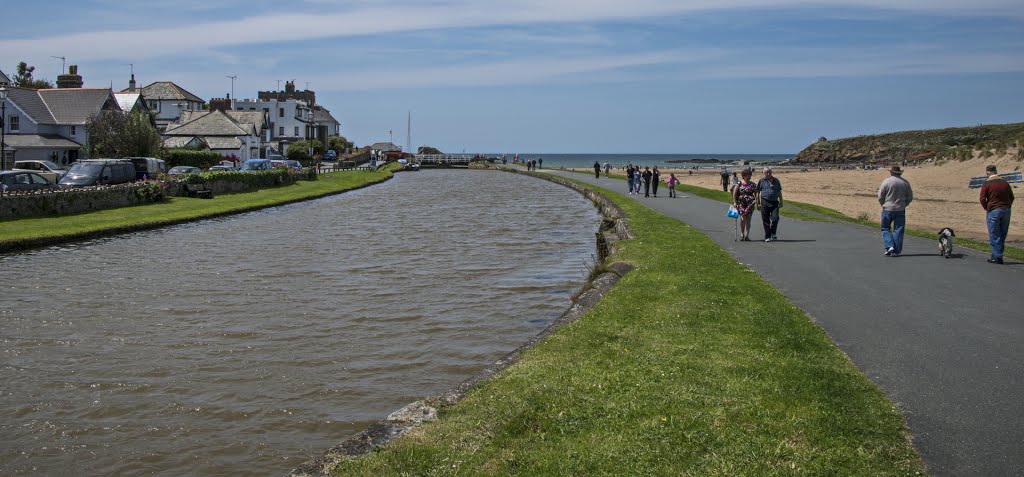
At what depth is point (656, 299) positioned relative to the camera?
1243 centimetres

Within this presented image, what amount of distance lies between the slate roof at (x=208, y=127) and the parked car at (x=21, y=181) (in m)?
48.8

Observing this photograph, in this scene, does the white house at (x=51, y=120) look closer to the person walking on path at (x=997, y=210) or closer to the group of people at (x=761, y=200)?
the group of people at (x=761, y=200)

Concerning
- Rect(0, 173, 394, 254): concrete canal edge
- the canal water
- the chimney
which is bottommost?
the canal water

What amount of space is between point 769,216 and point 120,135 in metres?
45.2

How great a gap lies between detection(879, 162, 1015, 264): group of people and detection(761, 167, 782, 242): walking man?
260 centimetres

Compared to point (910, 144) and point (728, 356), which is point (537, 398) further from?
point (910, 144)

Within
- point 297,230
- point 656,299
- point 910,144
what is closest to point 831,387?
point 656,299

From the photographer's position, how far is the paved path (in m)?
6.55

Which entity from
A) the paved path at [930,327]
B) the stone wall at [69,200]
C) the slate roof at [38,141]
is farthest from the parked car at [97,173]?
the paved path at [930,327]

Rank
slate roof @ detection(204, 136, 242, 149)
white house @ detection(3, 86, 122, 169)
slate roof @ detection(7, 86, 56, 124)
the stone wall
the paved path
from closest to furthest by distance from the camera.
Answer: the paved path < the stone wall < white house @ detection(3, 86, 122, 169) < slate roof @ detection(7, 86, 56, 124) < slate roof @ detection(204, 136, 242, 149)

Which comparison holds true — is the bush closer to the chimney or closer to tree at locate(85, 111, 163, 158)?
tree at locate(85, 111, 163, 158)

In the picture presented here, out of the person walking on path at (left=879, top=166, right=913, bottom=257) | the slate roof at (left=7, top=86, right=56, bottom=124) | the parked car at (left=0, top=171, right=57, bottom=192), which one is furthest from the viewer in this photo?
the slate roof at (left=7, top=86, right=56, bottom=124)

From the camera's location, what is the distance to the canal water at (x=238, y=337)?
862 cm

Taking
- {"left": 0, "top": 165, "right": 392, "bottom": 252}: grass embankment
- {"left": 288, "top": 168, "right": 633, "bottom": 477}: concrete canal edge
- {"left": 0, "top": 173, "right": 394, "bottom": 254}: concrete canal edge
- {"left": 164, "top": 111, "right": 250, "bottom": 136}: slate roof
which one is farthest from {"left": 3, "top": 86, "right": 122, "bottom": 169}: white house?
{"left": 288, "top": 168, "right": 633, "bottom": 477}: concrete canal edge
